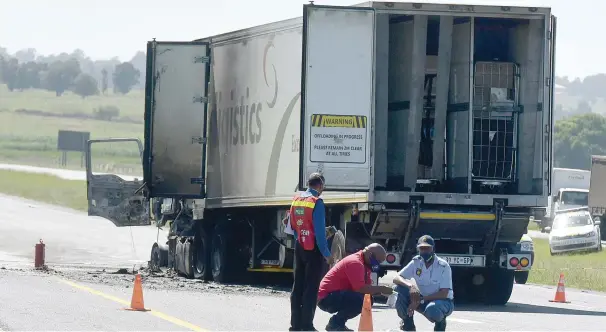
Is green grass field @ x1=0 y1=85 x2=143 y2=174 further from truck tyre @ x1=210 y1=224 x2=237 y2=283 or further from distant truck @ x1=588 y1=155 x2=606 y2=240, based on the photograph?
truck tyre @ x1=210 y1=224 x2=237 y2=283

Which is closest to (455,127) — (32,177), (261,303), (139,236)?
(261,303)

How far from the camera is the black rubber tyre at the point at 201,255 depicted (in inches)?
953

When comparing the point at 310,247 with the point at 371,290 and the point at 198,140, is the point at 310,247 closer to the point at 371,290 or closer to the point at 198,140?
the point at 371,290

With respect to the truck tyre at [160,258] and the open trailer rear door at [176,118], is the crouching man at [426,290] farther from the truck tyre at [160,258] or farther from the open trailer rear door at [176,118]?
the truck tyre at [160,258]

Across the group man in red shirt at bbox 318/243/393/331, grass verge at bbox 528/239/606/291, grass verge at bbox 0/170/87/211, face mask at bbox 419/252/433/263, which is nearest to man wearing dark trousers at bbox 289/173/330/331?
man in red shirt at bbox 318/243/393/331

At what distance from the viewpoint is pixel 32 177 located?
9000 cm

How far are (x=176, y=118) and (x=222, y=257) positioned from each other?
2.40 m

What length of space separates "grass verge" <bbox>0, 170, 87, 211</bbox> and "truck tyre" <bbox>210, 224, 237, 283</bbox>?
126 ft

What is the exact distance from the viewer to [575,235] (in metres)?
41.3

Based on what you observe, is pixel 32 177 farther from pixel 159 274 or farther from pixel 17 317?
pixel 17 317

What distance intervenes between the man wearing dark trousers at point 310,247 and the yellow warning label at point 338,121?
4905mm

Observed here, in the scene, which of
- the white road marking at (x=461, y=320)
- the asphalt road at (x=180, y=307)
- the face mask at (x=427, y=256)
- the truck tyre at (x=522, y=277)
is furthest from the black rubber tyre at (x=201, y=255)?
the face mask at (x=427, y=256)

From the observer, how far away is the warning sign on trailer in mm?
19172

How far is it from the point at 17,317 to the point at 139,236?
90.5 feet
